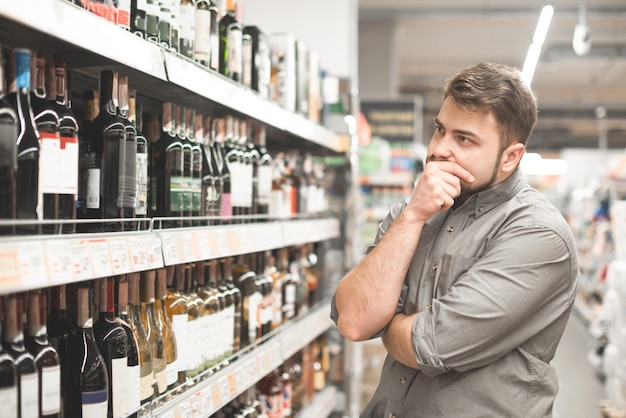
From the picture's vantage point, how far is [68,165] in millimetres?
1697

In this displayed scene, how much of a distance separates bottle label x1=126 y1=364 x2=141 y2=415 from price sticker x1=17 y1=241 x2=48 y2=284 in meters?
0.61

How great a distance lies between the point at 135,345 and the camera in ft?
6.84

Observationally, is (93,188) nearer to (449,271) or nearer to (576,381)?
(449,271)

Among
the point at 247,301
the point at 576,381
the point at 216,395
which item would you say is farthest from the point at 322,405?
the point at 576,381

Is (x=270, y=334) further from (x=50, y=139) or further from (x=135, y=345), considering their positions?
(x=50, y=139)

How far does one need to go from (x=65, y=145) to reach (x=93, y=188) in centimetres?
26

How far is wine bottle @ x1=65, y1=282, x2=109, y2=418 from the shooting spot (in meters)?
1.83

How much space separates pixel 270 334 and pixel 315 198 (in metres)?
1.14

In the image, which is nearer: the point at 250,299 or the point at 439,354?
the point at 439,354

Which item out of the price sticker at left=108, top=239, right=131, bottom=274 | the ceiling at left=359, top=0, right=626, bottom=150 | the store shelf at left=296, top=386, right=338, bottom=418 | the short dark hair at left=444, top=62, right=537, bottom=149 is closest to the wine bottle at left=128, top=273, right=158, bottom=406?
the price sticker at left=108, top=239, right=131, bottom=274

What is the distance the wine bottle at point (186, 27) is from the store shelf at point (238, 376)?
3.65 ft

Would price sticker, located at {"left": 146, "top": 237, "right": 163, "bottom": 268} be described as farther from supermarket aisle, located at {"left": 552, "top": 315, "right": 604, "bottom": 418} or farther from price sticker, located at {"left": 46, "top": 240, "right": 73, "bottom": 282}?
supermarket aisle, located at {"left": 552, "top": 315, "right": 604, "bottom": 418}

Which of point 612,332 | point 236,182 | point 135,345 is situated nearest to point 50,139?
point 135,345

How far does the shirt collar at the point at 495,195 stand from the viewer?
2.02 m
